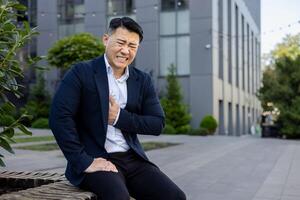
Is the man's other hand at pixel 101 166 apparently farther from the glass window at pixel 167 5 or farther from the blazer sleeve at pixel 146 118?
the glass window at pixel 167 5

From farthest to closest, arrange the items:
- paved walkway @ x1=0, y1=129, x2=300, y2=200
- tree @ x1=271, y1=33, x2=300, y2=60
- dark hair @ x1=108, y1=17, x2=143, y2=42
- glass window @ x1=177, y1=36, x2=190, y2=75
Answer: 1. tree @ x1=271, y1=33, x2=300, y2=60
2. glass window @ x1=177, y1=36, x2=190, y2=75
3. paved walkway @ x1=0, y1=129, x2=300, y2=200
4. dark hair @ x1=108, y1=17, x2=143, y2=42

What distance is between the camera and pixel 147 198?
3.00 m

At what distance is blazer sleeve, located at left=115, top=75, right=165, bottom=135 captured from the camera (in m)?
2.95

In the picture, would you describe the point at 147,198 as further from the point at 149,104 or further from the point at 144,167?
the point at 149,104

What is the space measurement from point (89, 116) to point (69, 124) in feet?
0.59

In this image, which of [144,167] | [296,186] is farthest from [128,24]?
[296,186]

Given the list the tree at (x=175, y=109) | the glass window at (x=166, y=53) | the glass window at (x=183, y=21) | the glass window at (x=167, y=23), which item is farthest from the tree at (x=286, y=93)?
the glass window at (x=167, y=23)

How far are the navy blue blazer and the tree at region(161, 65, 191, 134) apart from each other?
21832 mm

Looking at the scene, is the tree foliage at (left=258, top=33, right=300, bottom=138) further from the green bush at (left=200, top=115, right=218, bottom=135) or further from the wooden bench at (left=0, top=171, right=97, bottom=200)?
the wooden bench at (left=0, top=171, right=97, bottom=200)

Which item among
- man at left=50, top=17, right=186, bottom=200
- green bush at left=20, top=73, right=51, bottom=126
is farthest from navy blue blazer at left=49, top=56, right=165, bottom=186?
green bush at left=20, top=73, right=51, bottom=126

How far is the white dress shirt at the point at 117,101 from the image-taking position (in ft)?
9.77

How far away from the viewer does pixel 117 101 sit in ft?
9.94

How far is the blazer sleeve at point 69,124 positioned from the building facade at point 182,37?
78.0ft

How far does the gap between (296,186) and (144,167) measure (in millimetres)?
4878
